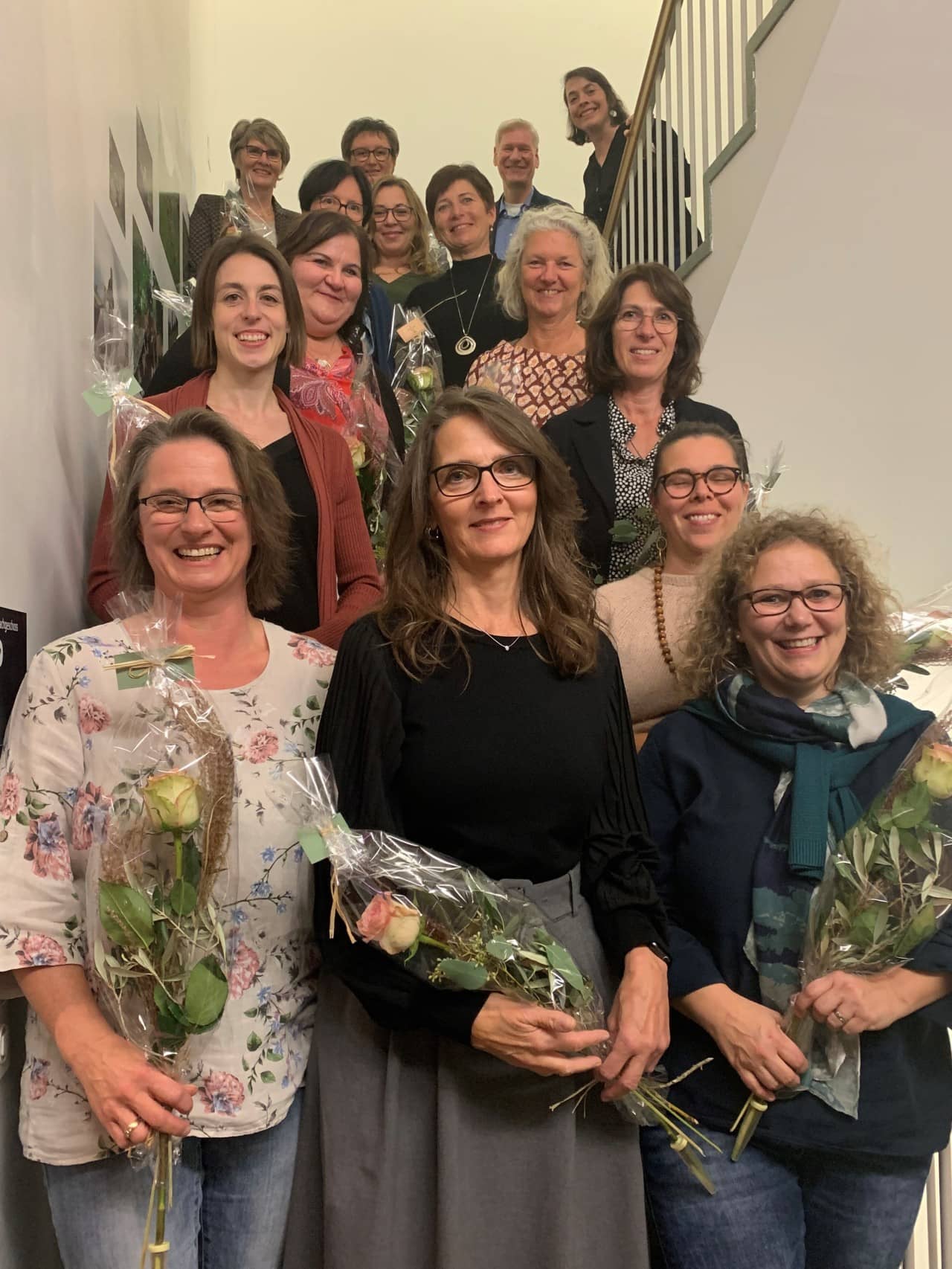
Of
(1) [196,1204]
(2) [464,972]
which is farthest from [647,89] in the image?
(1) [196,1204]

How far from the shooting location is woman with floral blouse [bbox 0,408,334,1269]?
1605 mm

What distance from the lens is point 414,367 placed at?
11.5ft

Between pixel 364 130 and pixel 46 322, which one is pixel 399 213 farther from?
pixel 46 322

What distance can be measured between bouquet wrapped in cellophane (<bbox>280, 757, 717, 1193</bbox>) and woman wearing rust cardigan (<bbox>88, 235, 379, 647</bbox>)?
2.49 feet

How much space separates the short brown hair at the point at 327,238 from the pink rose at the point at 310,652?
1.63 meters

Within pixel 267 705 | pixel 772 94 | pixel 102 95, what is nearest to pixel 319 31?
pixel 772 94

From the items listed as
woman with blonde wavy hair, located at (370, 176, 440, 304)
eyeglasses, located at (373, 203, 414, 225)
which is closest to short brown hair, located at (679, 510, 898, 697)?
woman with blonde wavy hair, located at (370, 176, 440, 304)

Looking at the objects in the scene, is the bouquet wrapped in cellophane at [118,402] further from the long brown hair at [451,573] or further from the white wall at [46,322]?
the long brown hair at [451,573]

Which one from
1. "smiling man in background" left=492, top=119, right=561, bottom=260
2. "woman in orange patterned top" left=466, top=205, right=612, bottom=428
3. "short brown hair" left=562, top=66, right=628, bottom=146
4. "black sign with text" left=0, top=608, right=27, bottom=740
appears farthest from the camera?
"short brown hair" left=562, top=66, right=628, bottom=146

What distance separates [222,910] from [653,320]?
82.4 inches

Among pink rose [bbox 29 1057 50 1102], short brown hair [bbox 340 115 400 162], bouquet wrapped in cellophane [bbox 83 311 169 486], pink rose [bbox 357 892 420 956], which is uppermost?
short brown hair [bbox 340 115 400 162]

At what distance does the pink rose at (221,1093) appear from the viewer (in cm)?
166

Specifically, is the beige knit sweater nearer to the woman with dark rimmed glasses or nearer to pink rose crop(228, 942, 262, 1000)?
the woman with dark rimmed glasses

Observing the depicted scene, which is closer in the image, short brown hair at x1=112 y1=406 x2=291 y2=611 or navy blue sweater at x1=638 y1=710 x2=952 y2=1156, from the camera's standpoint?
navy blue sweater at x1=638 y1=710 x2=952 y2=1156
